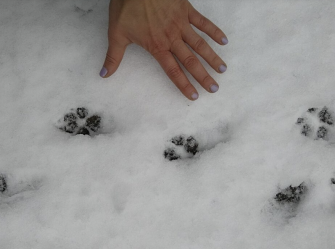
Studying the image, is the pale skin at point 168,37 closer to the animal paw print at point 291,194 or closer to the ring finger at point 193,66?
the ring finger at point 193,66

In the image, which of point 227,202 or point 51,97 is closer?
point 227,202

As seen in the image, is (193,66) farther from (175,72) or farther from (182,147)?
(182,147)

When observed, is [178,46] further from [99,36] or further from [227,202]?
[227,202]

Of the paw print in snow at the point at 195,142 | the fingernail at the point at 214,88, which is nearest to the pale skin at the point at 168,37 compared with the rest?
the fingernail at the point at 214,88

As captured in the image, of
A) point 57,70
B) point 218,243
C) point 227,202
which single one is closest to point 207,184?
point 227,202

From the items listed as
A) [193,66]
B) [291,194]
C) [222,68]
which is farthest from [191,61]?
[291,194]

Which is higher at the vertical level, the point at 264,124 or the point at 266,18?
the point at 266,18
